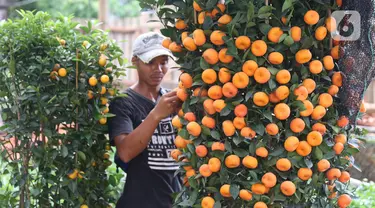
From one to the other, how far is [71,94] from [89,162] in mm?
433

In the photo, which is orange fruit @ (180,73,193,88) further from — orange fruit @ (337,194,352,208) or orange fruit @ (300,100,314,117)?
orange fruit @ (337,194,352,208)

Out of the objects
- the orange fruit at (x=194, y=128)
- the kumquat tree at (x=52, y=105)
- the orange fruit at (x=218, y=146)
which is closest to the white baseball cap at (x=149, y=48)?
the kumquat tree at (x=52, y=105)

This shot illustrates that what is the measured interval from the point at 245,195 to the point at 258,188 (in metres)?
0.06

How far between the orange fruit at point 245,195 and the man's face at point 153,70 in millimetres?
1227

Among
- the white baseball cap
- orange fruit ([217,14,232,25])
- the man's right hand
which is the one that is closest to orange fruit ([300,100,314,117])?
orange fruit ([217,14,232,25])

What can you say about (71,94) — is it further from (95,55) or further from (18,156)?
(18,156)

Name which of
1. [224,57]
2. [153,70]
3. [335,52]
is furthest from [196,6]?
[153,70]

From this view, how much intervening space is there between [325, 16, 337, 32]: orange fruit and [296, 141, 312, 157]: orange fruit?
1.43 ft

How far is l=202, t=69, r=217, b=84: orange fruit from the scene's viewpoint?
2.12 meters

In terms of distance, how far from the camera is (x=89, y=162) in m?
3.39

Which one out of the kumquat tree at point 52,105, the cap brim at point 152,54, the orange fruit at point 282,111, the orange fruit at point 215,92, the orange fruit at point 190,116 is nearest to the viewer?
the orange fruit at point 282,111

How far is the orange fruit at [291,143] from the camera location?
204 cm

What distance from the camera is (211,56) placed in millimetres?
2115

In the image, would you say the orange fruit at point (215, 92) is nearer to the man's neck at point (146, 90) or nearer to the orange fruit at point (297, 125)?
the orange fruit at point (297, 125)
